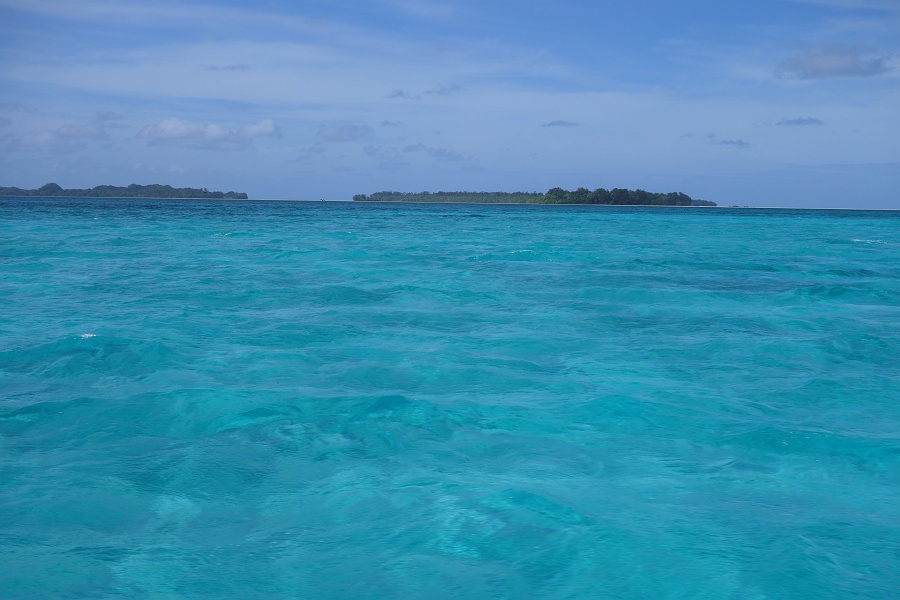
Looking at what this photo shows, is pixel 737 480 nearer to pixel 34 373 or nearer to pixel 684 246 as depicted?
pixel 34 373

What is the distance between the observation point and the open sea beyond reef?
476cm

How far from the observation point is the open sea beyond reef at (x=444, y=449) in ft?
15.6

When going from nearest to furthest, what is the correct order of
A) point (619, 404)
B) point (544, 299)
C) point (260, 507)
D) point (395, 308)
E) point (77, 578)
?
point (77, 578)
point (260, 507)
point (619, 404)
point (395, 308)
point (544, 299)

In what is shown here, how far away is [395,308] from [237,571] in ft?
32.2

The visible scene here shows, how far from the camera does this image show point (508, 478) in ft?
20.1

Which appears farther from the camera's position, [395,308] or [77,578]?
[395,308]

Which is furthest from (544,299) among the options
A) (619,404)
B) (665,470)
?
(665,470)

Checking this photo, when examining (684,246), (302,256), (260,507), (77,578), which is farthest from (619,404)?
(684,246)

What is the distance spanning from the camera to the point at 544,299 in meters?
15.7

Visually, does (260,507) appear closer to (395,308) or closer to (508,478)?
(508,478)

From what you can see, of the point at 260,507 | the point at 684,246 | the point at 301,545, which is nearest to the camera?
the point at 301,545

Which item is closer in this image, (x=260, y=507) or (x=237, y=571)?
(x=237, y=571)

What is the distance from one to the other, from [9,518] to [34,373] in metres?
3.97

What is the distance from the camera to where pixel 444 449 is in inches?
269
